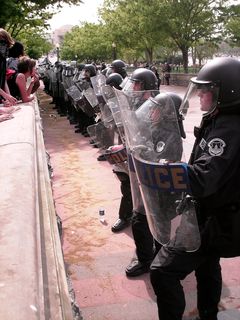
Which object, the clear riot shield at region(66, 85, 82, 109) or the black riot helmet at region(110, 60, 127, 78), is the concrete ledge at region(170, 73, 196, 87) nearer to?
the clear riot shield at region(66, 85, 82, 109)

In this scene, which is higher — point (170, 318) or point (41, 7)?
point (41, 7)

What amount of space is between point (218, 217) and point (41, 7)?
20732 mm

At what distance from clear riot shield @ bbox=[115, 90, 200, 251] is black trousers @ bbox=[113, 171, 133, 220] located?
1.94 meters

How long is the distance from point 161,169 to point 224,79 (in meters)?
0.68

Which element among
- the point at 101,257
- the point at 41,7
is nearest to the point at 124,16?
the point at 41,7

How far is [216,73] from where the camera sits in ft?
7.84

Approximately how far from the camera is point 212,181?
2.16 m

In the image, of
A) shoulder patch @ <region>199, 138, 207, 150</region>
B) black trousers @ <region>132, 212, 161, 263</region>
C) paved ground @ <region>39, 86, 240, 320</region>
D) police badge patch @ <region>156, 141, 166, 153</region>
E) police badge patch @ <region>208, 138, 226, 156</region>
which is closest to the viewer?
police badge patch @ <region>208, 138, 226, 156</region>

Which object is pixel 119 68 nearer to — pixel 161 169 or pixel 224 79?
pixel 224 79

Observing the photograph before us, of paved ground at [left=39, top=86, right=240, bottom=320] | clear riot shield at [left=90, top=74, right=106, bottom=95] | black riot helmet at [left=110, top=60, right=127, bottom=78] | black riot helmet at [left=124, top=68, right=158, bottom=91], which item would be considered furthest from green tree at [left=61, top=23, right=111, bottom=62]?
black riot helmet at [left=124, top=68, right=158, bottom=91]

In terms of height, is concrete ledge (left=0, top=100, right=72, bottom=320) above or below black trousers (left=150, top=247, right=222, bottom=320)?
above

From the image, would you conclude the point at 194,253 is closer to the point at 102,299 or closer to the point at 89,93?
the point at 102,299

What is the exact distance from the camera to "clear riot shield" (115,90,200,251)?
2.18 m

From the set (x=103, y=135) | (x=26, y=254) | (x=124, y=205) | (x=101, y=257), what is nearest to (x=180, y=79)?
(x=103, y=135)
